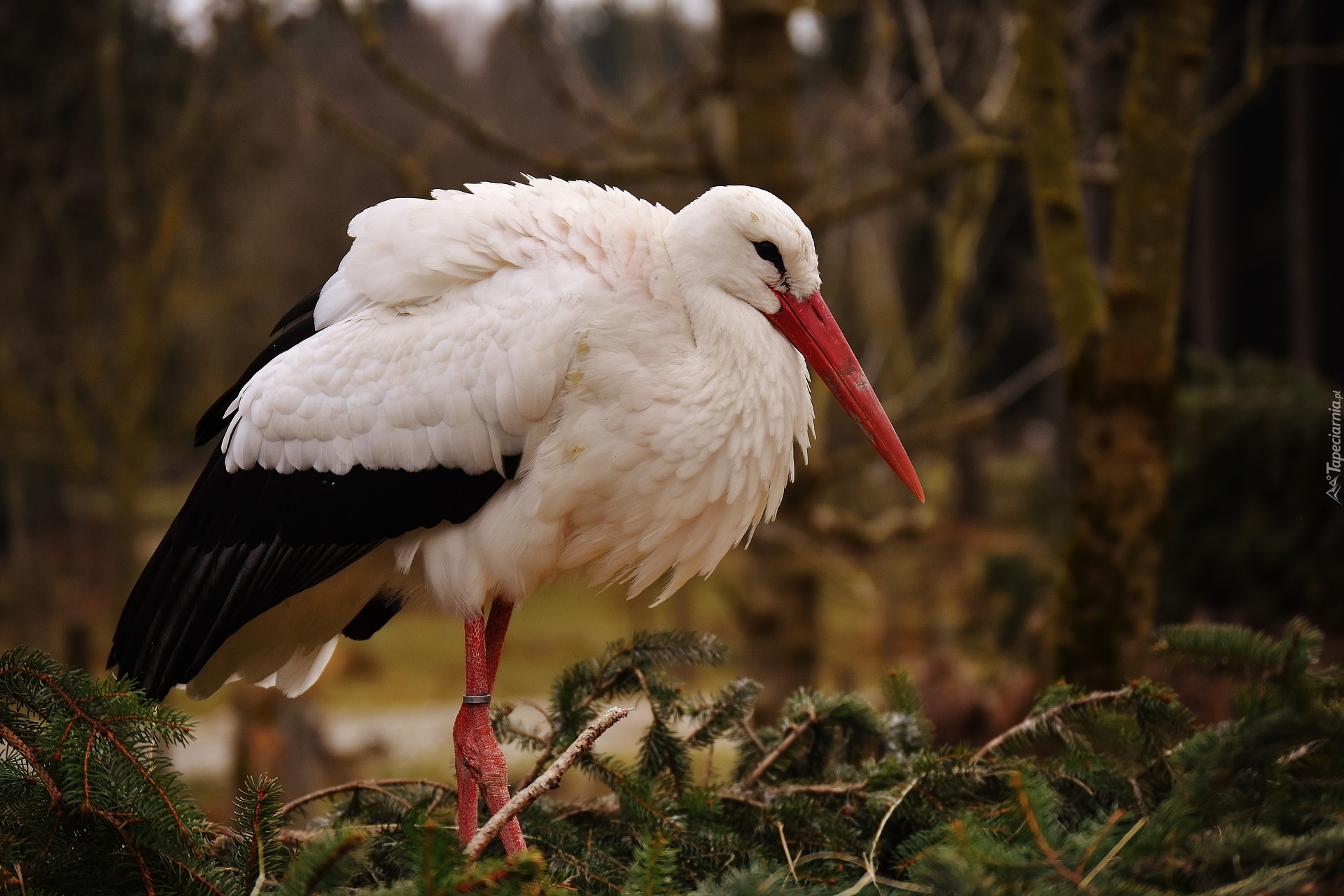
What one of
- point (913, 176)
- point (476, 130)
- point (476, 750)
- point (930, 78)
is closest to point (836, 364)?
point (476, 750)

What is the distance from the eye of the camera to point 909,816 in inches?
85.7

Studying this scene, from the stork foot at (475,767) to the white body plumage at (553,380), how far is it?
10.1 inches

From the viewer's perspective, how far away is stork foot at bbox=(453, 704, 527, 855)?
2.55 m

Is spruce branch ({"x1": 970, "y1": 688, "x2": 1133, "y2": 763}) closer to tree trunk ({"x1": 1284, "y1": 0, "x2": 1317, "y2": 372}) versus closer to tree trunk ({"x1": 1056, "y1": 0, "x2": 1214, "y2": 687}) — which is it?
tree trunk ({"x1": 1056, "y1": 0, "x2": 1214, "y2": 687})

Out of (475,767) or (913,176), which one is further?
(913,176)

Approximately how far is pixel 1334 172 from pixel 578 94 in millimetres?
4697

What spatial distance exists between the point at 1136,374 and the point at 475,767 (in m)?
2.12

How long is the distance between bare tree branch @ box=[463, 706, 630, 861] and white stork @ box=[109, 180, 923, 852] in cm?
71

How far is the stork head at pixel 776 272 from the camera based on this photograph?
254 centimetres

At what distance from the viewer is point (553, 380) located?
2414 millimetres

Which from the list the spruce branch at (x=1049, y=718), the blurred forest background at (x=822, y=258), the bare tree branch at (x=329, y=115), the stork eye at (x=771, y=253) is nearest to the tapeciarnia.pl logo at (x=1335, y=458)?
the blurred forest background at (x=822, y=258)

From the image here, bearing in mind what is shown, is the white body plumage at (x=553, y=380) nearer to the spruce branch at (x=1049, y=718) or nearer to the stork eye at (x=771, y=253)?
the stork eye at (x=771, y=253)

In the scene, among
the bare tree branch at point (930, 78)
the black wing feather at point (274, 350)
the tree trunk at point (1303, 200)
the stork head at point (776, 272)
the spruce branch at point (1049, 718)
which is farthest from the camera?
the tree trunk at point (1303, 200)

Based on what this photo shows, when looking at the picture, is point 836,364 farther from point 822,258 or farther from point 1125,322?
point 822,258
